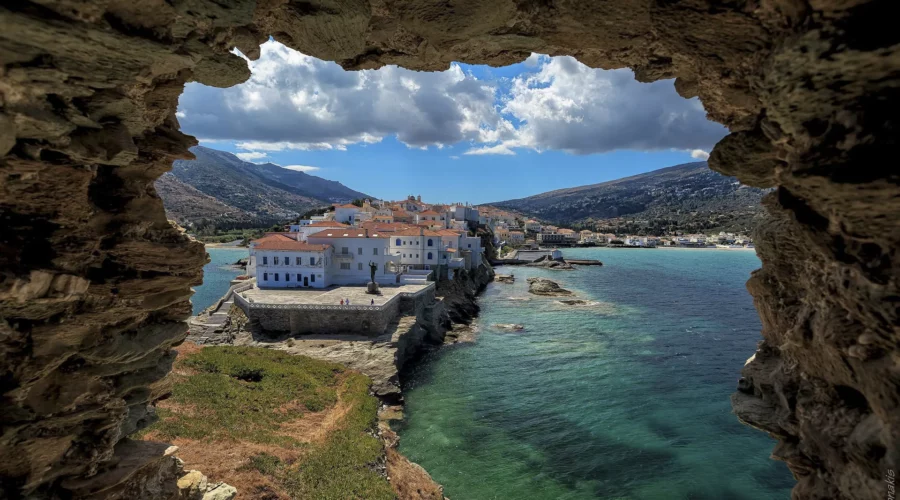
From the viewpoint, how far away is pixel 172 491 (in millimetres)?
9820

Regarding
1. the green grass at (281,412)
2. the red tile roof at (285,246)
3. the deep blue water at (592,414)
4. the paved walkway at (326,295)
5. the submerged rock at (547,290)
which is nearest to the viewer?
the green grass at (281,412)

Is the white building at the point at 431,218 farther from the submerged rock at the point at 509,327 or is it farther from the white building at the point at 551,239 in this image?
the white building at the point at 551,239

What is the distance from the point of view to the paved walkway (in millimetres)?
39938

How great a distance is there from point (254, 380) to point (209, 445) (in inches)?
360

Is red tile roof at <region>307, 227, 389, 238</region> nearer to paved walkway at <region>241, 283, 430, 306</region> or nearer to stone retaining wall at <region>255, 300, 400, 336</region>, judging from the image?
paved walkway at <region>241, 283, 430, 306</region>

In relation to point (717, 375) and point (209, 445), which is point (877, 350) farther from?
point (717, 375)

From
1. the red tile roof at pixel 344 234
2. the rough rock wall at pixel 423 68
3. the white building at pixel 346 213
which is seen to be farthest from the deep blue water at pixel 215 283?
the rough rock wall at pixel 423 68

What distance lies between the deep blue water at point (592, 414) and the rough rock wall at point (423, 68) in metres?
14.2

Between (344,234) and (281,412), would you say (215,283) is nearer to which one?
(344,234)

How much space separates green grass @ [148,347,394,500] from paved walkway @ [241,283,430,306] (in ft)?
32.3

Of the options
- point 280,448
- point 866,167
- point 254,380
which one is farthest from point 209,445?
point 866,167

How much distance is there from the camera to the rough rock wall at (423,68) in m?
4.30

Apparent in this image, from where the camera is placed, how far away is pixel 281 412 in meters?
21.3

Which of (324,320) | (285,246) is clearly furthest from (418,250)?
(324,320)
